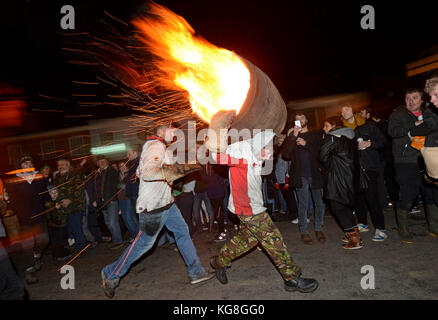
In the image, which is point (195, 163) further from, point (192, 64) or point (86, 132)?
point (86, 132)

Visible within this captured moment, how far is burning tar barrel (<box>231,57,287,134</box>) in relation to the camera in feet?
8.72

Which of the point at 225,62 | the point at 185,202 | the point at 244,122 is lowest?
the point at 185,202

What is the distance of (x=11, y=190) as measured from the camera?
507 cm

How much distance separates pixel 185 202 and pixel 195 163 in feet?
6.86

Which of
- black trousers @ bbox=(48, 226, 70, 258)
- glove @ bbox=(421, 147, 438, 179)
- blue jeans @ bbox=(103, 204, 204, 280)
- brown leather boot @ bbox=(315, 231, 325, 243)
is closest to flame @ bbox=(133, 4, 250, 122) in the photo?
blue jeans @ bbox=(103, 204, 204, 280)

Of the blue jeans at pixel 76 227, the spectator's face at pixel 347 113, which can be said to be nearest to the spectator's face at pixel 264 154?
the spectator's face at pixel 347 113

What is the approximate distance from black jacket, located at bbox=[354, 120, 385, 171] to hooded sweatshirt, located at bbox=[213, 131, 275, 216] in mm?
2271

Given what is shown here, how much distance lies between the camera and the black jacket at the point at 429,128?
3.46 metres

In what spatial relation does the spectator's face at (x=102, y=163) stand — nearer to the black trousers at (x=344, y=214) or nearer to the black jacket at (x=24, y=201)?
the black jacket at (x=24, y=201)

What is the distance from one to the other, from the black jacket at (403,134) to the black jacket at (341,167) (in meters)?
0.66

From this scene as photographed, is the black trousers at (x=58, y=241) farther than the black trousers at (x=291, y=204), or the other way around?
the black trousers at (x=291, y=204)

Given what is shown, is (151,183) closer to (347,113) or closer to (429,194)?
(347,113)

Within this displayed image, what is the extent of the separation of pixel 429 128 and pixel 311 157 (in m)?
1.72

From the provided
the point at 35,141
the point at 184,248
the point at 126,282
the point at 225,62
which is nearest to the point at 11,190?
the point at 126,282
